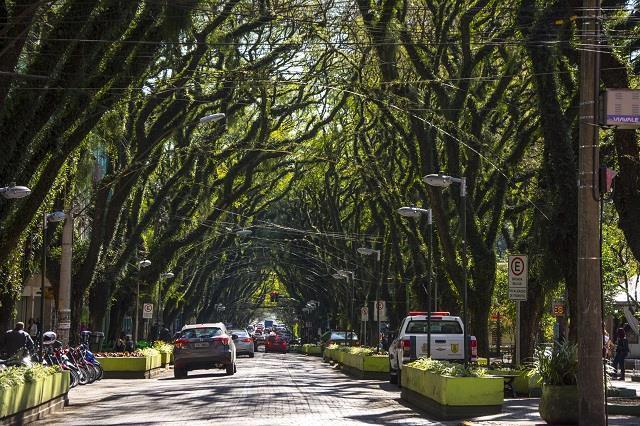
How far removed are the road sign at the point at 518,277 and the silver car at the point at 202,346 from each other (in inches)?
494

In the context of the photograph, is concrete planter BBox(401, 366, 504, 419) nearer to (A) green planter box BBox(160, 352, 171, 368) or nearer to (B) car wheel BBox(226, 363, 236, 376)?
(B) car wheel BBox(226, 363, 236, 376)

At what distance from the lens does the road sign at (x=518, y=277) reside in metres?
24.2

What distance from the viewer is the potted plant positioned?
55.0ft

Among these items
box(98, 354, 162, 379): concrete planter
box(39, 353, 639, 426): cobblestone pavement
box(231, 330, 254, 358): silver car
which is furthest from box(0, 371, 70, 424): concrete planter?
box(231, 330, 254, 358): silver car

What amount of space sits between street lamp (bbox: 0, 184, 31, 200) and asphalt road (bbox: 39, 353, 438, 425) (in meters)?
4.61

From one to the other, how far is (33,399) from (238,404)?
4.52 meters

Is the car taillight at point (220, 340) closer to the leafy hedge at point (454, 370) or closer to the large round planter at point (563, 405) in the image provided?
the leafy hedge at point (454, 370)

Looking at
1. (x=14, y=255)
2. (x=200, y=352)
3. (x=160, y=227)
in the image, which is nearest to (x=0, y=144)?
(x=14, y=255)

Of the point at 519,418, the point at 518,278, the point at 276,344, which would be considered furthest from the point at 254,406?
the point at 276,344

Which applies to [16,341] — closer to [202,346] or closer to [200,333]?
[202,346]

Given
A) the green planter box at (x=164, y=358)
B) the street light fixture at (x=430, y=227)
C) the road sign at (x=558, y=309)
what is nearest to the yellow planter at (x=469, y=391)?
the street light fixture at (x=430, y=227)

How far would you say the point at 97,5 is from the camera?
63.7 feet

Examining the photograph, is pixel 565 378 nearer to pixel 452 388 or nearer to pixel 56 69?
pixel 452 388

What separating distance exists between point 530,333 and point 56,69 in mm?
21124
